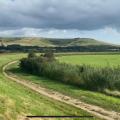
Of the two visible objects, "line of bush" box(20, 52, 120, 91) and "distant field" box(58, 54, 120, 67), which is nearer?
"line of bush" box(20, 52, 120, 91)

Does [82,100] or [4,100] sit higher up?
[4,100]

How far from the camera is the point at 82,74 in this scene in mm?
60906

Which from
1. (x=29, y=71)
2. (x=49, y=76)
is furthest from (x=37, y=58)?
(x=49, y=76)

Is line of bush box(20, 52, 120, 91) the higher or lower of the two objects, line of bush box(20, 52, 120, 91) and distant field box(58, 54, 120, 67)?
the higher

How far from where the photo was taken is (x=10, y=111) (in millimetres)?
23234

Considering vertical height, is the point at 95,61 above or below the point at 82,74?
below

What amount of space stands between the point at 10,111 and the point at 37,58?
231ft

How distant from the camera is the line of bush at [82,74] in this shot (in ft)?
173

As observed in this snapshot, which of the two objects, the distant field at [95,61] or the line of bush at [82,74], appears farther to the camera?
the distant field at [95,61]

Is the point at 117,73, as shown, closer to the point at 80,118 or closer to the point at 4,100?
the point at 80,118

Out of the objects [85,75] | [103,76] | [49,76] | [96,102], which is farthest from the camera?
[49,76]

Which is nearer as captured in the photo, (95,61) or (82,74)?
(82,74)

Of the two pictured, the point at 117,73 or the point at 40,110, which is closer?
the point at 40,110

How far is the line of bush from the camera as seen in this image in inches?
2078
